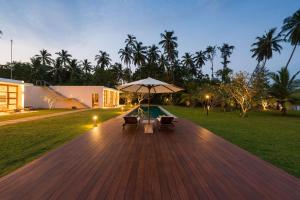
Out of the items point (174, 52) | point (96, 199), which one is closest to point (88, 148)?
point (96, 199)

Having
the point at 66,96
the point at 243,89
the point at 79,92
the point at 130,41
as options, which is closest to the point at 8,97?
the point at 66,96

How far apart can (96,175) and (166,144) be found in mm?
2847

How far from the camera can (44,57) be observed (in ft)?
151

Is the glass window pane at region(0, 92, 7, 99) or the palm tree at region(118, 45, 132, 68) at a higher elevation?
the palm tree at region(118, 45, 132, 68)

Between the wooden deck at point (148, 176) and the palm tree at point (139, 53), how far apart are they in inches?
1593

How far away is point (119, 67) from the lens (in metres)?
50.5

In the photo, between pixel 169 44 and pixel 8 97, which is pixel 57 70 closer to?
pixel 169 44

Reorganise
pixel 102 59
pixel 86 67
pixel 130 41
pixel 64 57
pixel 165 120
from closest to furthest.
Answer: pixel 165 120 < pixel 130 41 < pixel 64 57 < pixel 102 59 < pixel 86 67

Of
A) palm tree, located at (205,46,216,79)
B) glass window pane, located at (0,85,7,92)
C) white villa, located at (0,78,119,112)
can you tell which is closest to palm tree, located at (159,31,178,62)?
palm tree, located at (205,46,216,79)

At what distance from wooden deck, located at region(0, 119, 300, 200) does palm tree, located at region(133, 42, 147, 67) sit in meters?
40.5

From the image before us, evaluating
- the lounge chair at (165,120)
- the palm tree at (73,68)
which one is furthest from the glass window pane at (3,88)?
the palm tree at (73,68)

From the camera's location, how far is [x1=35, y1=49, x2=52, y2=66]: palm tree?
150ft

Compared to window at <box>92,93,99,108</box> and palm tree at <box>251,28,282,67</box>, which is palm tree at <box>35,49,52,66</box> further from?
palm tree at <box>251,28,282,67</box>

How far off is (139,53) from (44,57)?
20.5m
